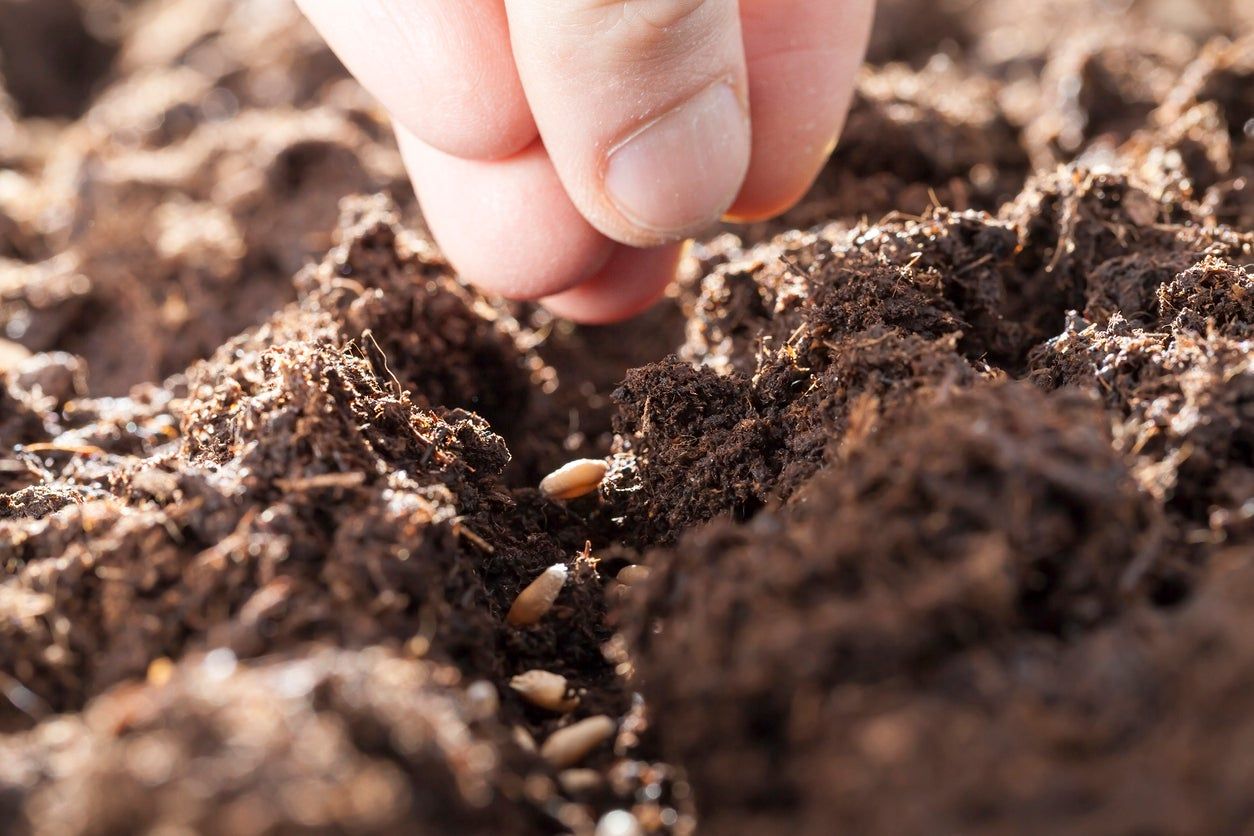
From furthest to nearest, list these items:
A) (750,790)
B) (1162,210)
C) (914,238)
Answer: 1. (1162,210)
2. (914,238)
3. (750,790)

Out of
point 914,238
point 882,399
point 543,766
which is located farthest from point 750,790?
point 914,238

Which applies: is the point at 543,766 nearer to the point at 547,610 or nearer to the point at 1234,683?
the point at 547,610

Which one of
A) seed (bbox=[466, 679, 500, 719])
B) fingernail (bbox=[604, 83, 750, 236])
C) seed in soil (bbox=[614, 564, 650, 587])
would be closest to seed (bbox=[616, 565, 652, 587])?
seed in soil (bbox=[614, 564, 650, 587])

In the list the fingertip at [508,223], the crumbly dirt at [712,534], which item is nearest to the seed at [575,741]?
the crumbly dirt at [712,534]

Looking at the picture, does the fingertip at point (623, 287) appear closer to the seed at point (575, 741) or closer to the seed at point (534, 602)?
the seed at point (534, 602)

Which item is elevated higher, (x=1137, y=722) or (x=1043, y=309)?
(x=1137, y=722)

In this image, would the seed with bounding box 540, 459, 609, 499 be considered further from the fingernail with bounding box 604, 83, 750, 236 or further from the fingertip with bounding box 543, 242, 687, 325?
the fingertip with bounding box 543, 242, 687, 325

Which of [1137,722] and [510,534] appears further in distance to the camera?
[510,534]
